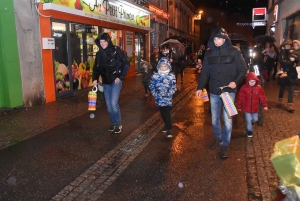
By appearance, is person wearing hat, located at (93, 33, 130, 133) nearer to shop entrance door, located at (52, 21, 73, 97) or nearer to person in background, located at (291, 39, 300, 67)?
shop entrance door, located at (52, 21, 73, 97)

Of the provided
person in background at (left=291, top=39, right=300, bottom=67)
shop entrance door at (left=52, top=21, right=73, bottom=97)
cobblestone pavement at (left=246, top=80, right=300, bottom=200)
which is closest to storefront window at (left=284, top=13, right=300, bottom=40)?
person in background at (left=291, top=39, right=300, bottom=67)

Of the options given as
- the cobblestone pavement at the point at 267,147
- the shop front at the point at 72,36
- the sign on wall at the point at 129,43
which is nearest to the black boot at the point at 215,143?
the cobblestone pavement at the point at 267,147

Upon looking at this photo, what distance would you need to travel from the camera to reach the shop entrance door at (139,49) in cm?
1764

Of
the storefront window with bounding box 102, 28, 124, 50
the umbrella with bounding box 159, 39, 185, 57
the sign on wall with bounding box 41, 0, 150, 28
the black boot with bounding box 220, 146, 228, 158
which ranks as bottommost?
the black boot with bounding box 220, 146, 228, 158

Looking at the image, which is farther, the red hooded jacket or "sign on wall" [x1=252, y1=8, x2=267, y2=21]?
"sign on wall" [x1=252, y1=8, x2=267, y2=21]

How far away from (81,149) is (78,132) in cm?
106

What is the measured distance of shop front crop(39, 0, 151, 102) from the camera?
29.4ft

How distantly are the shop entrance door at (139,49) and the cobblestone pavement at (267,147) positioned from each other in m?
10.3

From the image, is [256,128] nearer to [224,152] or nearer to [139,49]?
[224,152]

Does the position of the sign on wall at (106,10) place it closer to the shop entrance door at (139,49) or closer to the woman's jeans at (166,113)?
the shop entrance door at (139,49)

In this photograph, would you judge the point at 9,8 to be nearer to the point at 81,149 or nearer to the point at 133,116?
the point at 133,116

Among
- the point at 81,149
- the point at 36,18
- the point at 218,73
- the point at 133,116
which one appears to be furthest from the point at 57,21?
the point at 218,73

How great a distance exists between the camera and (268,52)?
14.2 m

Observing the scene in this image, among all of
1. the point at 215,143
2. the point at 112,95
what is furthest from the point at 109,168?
the point at 215,143
